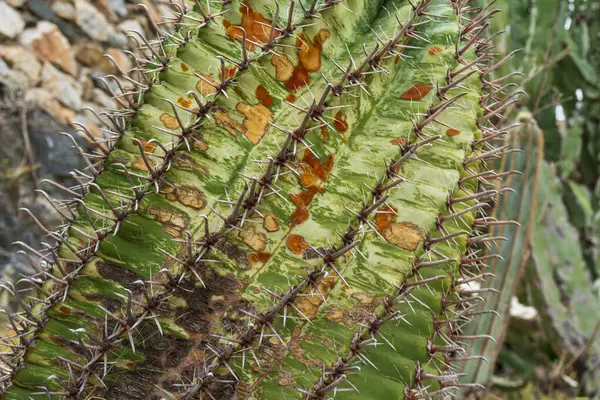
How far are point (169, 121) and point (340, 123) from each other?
286 millimetres

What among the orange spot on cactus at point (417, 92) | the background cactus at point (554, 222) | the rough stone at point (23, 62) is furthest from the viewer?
the rough stone at point (23, 62)

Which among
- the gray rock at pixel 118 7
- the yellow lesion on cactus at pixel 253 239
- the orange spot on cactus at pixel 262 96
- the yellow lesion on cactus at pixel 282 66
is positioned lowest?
the yellow lesion on cactus at pixel 253 239

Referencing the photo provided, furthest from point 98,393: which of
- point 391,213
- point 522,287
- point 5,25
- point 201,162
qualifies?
point 522,287

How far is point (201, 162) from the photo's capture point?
89 centimetres

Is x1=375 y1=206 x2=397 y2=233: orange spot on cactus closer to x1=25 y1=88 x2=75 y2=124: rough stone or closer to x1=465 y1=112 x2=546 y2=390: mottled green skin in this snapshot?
x1=465 y1=112 x2=546 y2=390: mottled green skin

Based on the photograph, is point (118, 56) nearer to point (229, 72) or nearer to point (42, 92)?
point (42, 92)

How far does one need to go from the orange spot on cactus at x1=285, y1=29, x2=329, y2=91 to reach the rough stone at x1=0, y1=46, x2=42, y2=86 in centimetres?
241

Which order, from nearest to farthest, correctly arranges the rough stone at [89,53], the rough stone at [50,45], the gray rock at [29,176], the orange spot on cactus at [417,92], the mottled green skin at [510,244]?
the orange spot on cactus at [417,92], the mottled green skin at [510,244], the gray rock at [29,176], the rough stone at [50,45], the rough stone at [89,53]

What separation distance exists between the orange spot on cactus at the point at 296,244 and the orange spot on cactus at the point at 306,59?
0.25 metres

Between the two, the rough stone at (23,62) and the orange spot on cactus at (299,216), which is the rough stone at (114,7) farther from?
the orange spot on cactus at (299,216)

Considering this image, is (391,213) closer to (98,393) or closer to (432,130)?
(432,130)

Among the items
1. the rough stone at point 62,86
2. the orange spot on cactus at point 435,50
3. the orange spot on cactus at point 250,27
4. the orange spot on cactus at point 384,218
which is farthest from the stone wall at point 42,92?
the orange spot on cactus at point 384,218

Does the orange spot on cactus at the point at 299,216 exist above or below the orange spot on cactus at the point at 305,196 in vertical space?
below

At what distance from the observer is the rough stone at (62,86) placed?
301 cm
